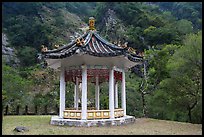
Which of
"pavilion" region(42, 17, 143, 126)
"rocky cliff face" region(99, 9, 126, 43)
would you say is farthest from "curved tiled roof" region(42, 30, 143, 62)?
"rocky cliff face" region(99, 9, 126, 43)

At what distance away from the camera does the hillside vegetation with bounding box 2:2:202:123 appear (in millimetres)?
15938

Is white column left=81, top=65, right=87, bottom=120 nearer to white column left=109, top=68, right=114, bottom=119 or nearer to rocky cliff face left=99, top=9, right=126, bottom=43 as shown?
white column left=109, top=68, right=114, bottom=119

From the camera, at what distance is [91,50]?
14.4 m

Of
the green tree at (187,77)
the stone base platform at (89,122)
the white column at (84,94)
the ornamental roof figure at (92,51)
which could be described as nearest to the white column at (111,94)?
the stone base platform at (89,122)

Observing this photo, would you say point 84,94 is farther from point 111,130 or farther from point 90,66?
point 111,130

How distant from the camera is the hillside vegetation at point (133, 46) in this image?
52.3 ft

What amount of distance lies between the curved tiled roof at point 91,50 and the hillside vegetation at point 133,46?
119 inches

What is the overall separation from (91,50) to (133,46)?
3030 cm

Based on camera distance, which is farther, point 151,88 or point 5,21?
point 5,21

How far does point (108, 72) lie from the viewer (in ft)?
51.3

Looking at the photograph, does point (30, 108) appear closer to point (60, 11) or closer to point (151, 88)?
point (151, 88)

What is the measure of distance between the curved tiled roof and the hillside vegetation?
119 inches

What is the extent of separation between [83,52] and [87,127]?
3.72m

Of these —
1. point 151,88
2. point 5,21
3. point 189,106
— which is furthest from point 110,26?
point 189,106
